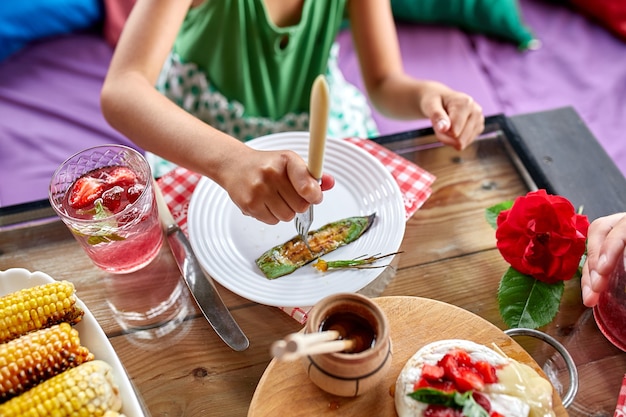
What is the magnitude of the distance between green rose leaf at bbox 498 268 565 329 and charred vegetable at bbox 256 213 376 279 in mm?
224

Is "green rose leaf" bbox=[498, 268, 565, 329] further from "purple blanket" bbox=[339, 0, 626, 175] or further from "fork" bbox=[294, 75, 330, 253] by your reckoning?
"purple blanket" bbox=[339, 0, 626, 175]

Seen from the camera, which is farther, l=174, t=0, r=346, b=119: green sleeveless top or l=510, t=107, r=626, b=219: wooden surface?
l=174, t=0, r=346, b=119: green sleeveless top

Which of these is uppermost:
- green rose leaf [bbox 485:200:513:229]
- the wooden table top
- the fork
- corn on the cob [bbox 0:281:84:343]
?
the fork

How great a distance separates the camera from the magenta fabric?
1.36 metres

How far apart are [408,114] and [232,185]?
51 cm

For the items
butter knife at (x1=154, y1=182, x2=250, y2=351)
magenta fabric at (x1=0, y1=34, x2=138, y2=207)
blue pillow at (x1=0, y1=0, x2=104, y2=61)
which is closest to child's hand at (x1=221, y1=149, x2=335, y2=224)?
butter knife at (x1=154, y1=182, x2=250, y2=351)

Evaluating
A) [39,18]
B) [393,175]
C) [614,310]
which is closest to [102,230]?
[393,175]

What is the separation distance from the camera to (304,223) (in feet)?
2.91

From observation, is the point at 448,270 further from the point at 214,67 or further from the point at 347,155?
the point at 214,67

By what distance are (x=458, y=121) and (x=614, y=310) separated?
0.40 metres

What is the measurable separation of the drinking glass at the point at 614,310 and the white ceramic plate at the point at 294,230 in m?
0.29

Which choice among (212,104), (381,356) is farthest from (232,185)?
(212,104)

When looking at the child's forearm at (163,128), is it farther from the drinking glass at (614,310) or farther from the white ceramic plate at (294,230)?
the drinking glass at (614,310)

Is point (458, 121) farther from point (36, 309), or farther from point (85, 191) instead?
point (36, 309)
